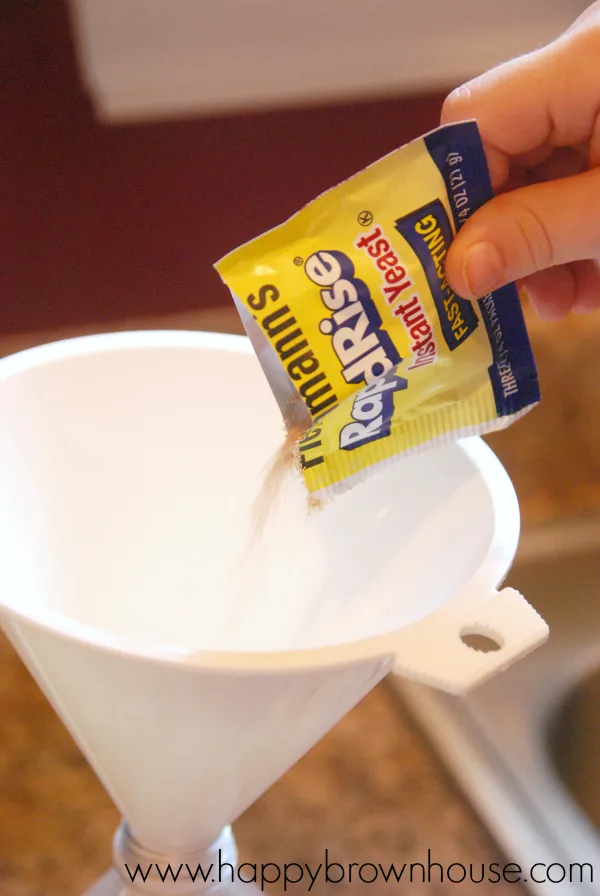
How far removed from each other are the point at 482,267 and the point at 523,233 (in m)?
0.03

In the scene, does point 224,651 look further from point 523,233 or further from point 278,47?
point 278,47

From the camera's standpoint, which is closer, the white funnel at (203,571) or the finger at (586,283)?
the white funnel at (203,571)

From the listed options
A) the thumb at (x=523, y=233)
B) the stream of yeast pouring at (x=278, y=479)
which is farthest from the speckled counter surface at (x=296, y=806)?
the thumb at (x=523, y=233)

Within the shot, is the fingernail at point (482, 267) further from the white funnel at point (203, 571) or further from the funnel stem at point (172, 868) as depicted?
the funnel stem at point (172, 868)

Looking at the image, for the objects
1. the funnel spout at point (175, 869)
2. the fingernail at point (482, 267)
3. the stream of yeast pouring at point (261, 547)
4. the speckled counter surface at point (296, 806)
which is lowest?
the speckled counter surface at point (296, 806)

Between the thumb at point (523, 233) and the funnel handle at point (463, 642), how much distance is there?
140 mm

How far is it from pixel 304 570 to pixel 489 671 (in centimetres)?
20

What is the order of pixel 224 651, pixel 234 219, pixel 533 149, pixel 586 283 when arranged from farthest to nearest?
pixel 234 219 < pixel 586 283 < pixel 533 149 < pixel 224 651

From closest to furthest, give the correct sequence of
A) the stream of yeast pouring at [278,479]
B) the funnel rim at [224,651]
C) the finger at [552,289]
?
the funnel rim at [224,651] → the stream of yeast pouring at [278,479] → the finger at [552,289]

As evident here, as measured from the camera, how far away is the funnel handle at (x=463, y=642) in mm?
322

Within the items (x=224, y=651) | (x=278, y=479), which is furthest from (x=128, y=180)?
(x=224, y=651)

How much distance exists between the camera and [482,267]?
1.25 feet

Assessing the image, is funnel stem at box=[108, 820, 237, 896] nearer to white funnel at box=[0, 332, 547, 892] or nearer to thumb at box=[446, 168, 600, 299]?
white funnel at box=[0, 332, 547, 892]

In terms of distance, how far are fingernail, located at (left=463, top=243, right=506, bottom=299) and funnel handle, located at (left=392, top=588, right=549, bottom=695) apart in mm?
134
